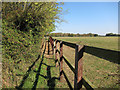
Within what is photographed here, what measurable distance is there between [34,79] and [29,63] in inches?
58.4

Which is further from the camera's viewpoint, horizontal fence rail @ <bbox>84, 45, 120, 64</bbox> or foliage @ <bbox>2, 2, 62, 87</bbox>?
foliage @ <bbox>2, 2, 62, 87</bbox>

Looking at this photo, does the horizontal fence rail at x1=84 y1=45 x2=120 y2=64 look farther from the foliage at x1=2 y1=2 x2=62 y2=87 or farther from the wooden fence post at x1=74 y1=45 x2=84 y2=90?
the foliage at x1=2 y1=2 x2=62 y2=87

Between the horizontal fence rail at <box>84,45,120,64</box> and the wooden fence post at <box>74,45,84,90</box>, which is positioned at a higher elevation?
the horizontal fence rail at <box>84,45,120,64</box>

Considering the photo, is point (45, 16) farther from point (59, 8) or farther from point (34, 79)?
point (34, 79)

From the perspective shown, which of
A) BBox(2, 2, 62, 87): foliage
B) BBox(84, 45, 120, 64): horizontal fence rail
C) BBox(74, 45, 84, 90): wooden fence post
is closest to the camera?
BBox(84, 45, 120, 64): horizontal fence rail

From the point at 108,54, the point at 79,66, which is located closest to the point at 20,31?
the point at 79,66

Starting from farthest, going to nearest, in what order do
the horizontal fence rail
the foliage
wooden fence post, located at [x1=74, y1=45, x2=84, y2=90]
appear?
the foliage → wooden fence post, located at [x1=74, y1=45, x2=84, y2=90] → the horizontal fence rail

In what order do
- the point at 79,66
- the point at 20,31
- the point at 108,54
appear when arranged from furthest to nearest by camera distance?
the point at 20,31 < the point at 79,66 < the point at 108,54

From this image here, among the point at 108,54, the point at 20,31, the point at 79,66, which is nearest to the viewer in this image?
the point at 108,54

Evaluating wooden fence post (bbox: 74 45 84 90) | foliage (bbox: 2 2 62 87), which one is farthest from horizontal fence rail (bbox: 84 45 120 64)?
foliage (bbox: 2 2 62 87)

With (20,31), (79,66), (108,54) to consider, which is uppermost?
(20,31)

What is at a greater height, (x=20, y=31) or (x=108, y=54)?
(x=20, y=31)

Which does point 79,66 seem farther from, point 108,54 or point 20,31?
point 20,31

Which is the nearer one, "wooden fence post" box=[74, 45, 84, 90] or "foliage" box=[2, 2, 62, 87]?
"wooden fence post" box=[74, 45, 84, 90]
